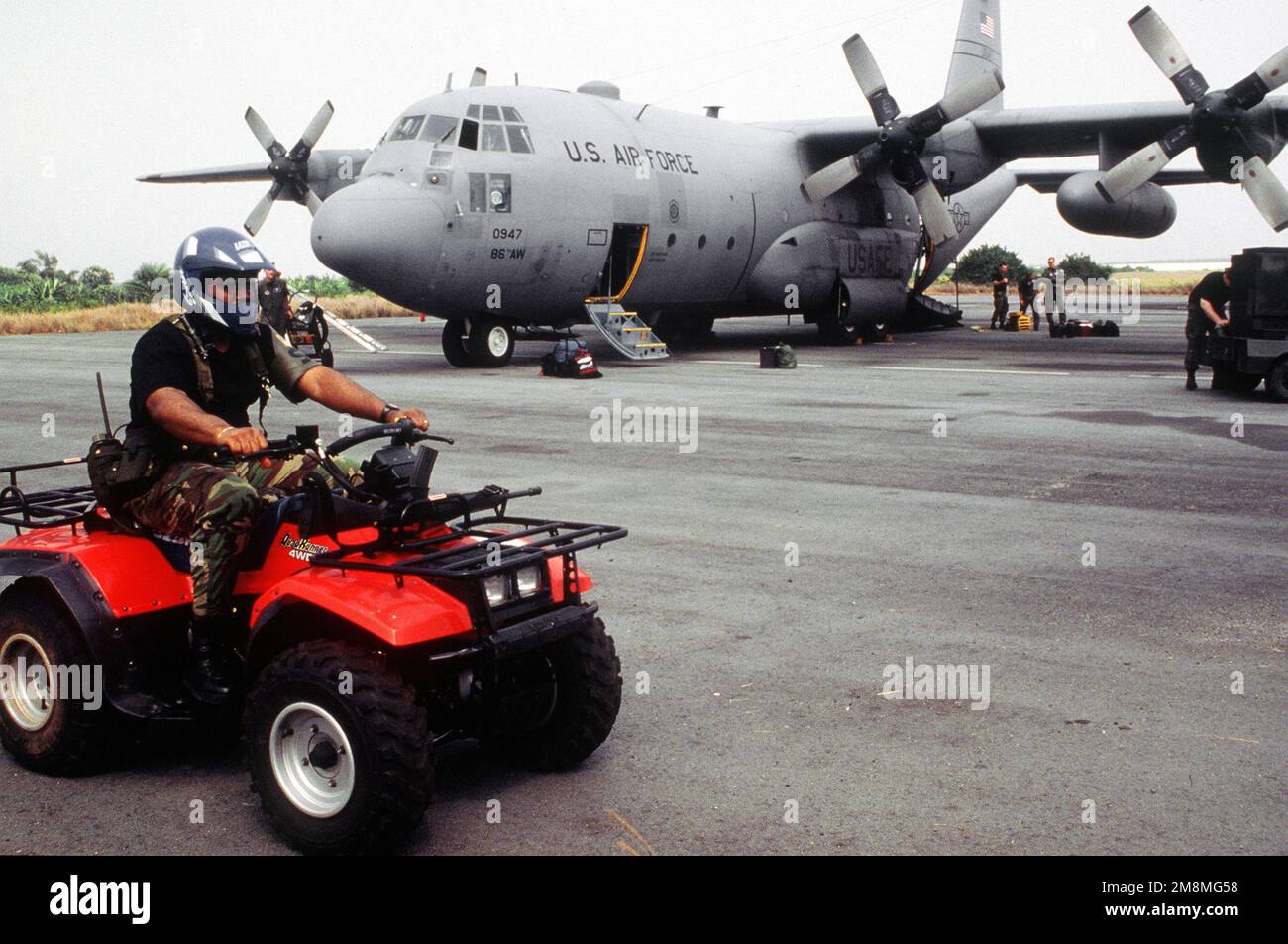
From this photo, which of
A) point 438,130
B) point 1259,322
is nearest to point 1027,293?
point 1259,322

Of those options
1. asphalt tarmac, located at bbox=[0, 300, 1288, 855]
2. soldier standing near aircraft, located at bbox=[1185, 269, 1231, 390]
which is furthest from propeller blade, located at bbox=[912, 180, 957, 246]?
asphalt tarmac, located at bbox=[0, 300, 1288, 855]

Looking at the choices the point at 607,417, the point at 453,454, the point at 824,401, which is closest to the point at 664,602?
the point at 453,454

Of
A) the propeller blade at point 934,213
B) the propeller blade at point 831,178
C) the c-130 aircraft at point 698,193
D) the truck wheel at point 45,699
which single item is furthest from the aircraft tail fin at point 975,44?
the truck wheel at point 45,699

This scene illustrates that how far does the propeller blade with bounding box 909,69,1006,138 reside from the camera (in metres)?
24.5

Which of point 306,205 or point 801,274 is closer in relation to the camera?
point 801,274

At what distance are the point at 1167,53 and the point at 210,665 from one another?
24144 mm

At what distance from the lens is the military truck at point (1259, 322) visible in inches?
617

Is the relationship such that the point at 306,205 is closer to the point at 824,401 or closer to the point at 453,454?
the point at 824,401

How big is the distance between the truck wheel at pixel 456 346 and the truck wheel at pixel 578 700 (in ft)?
61.1

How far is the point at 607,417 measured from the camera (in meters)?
15.4
